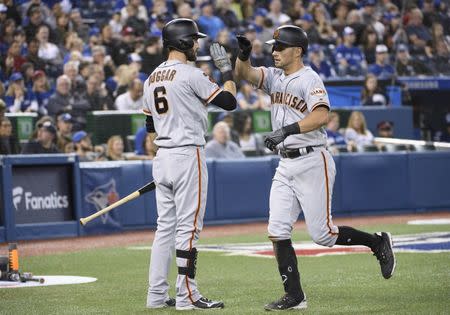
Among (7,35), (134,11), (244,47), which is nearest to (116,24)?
(134,11)

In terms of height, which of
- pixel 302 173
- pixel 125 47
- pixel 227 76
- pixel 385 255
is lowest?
pixel 385 255

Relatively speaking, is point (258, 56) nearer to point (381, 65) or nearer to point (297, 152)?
point (381, 65)

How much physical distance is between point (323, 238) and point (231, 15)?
13.8 m

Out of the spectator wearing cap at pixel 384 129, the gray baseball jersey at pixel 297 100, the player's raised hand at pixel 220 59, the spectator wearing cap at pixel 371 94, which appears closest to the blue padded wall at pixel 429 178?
the spectator wearing cap at pixel 384 129

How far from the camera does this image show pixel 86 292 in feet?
27.0

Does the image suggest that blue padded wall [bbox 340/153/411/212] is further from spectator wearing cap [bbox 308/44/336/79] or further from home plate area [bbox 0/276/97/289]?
home plate area [bbox 0/276/97/289]

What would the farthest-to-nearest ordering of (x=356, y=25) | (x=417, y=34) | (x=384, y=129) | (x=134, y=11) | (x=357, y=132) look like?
(x=417, y=34), (x=356, y=25), (x=134, y=11), (x=384, y=129), (x=357, y=132)

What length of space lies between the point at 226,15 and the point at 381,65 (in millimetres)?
3392

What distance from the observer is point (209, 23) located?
1964cm

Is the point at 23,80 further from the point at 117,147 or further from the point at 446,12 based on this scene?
the point at 446,12

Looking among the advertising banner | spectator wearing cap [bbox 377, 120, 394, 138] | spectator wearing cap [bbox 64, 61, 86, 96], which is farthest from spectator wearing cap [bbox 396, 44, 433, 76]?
the advertising banner

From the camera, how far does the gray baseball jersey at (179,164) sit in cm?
705

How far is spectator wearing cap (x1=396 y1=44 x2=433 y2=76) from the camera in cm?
2156

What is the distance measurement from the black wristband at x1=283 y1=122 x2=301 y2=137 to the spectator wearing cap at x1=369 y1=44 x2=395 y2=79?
46.5 feet
